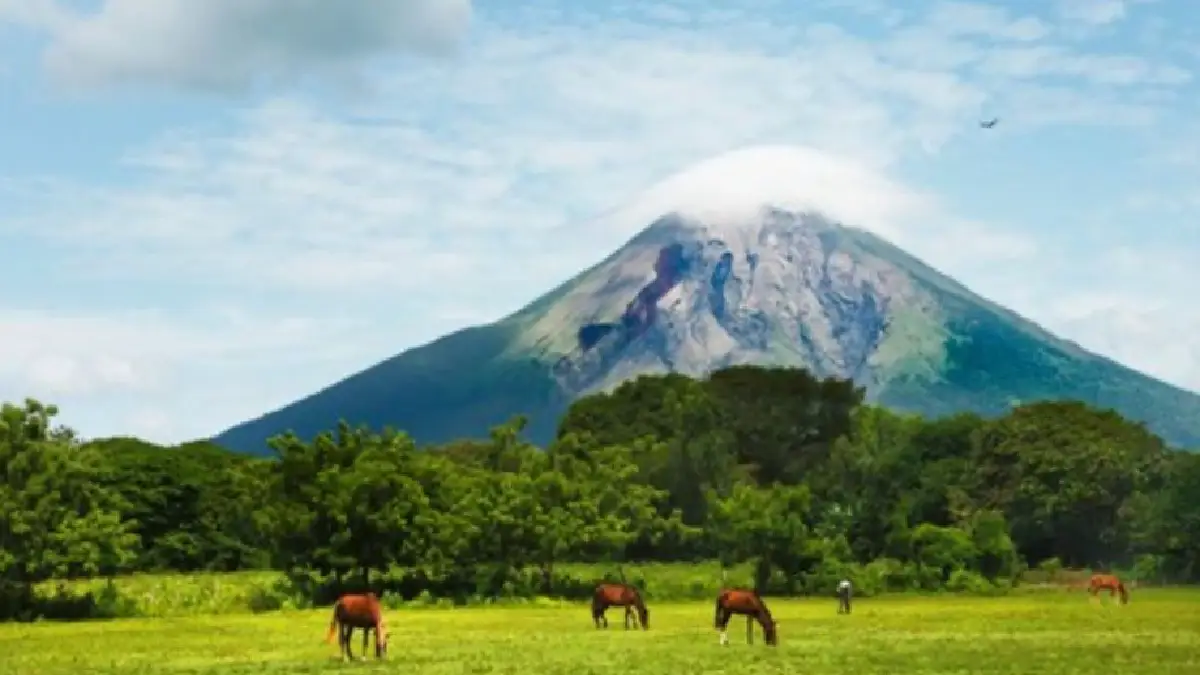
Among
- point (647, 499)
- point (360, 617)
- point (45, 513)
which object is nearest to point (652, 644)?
point (360, 617)

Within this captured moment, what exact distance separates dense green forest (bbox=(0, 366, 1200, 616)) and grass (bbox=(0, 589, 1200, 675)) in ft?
34.5

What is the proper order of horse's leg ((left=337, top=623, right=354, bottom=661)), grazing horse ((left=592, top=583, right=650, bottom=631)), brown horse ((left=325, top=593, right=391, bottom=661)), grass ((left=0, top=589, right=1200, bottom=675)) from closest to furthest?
grass ((left=0, top=589, right=1200, bottom=675)), horse's leg ((left=337, top=623, right=354, bottom=661)), brown horse ((left=325, top=593, right=391, bottom=661)), grazing horse ((left=592, top=583, right=650, bottom=631))

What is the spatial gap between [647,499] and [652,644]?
1711 inches

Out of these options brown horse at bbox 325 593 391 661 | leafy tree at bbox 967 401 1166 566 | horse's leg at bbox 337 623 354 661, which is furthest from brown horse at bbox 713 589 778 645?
leafy tree at bbox 967 401 1166 566

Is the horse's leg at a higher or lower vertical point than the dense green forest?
lower

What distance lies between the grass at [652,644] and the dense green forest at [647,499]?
1050 cm

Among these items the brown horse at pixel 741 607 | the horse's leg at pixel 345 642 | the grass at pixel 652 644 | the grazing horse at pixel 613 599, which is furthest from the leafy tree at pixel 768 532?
the horse's leg at pixel 345 642

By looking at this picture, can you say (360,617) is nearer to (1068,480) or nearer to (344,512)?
Answer: (344,512)

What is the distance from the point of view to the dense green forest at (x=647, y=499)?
64688 millimetres

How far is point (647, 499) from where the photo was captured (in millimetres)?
77438

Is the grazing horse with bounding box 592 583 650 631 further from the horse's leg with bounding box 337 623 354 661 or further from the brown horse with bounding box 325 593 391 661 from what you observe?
the brown horse with bounding box 325 593 391 661

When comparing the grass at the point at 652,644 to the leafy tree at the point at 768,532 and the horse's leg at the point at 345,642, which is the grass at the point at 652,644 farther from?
the leafy tree at the point at 768,532

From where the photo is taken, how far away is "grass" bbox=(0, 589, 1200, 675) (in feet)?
90.3

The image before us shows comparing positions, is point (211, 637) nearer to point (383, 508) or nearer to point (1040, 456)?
point (383, 508)
